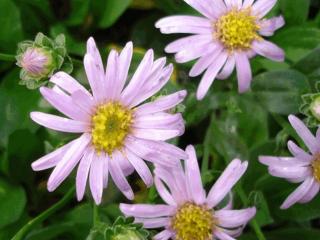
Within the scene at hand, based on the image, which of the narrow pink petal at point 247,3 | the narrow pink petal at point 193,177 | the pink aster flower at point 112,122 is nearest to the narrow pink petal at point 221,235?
the narrow pink petal at point 193,177

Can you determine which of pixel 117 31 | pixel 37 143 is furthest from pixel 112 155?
pixel 117 31

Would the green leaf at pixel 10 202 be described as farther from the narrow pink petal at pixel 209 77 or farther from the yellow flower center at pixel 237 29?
the yellow flower center at pixel 237 29

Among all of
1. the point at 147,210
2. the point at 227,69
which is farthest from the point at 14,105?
the point at 227,69

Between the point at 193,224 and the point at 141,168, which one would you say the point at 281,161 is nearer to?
the point at 193,224

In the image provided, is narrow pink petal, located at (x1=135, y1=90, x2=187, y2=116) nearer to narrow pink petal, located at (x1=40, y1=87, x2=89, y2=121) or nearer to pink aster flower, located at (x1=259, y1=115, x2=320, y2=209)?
narrow pink petal, located at (x1=40, y1=87, x2=89, y2=121)

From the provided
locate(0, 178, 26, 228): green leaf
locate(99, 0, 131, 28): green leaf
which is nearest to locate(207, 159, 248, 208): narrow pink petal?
locate(0, 178, 26, 228): green leaf

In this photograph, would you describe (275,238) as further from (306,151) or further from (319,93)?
(319,93)
